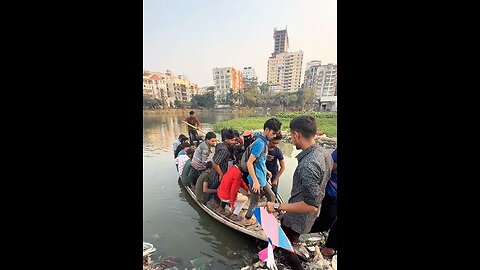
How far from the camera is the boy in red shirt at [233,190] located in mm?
2186

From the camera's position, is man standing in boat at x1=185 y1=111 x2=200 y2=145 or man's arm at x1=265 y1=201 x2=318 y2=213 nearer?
man's arm at x1=265 y1=201 x2=318 y2=213

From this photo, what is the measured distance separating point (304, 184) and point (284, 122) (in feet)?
1.64

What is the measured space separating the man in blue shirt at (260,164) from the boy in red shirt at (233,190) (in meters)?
0.08

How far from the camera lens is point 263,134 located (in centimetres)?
216

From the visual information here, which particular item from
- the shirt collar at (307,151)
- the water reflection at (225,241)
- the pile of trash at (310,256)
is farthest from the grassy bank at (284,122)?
the pile of trash at (310,256)

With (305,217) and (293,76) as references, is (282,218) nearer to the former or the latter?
(305,217)

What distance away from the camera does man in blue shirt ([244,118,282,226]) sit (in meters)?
2.11

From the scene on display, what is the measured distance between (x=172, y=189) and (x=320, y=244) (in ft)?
4.29

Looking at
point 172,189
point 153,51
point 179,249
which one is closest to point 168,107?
point 153,51

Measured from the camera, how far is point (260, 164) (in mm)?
2123

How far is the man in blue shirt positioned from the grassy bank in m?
0.05

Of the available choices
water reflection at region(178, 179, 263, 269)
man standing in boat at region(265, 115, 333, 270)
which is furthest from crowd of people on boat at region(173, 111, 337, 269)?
water reflection at region(178, 179, 263, 269)

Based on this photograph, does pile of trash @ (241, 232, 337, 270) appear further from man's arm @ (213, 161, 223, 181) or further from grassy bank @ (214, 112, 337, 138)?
grassy bank @ (214, 112, 337, 138)

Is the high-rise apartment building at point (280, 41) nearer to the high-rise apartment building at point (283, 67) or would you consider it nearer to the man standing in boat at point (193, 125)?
the high-rise apartment building at point (283, 67)
